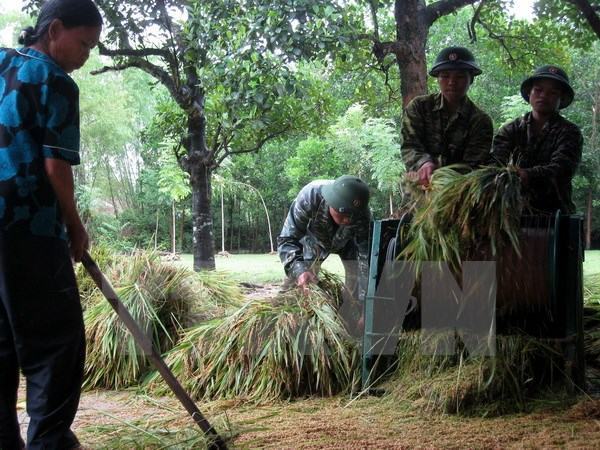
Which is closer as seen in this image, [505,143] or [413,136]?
[413,136]

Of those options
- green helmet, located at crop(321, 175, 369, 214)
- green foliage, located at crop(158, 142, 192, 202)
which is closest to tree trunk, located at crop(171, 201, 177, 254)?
green foliage, located at crop(158, 142, 192, 202)

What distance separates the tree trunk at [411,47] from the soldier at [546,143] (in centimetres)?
135

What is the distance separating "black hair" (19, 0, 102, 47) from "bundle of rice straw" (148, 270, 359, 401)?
5.89ft

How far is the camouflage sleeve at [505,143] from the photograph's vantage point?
11.0ft

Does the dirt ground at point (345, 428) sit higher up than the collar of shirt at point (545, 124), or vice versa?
the collar of shirt at point (545, 124)

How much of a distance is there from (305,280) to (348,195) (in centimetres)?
55

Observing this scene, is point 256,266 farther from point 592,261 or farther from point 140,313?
point 592,261

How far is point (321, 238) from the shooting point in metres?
3.73

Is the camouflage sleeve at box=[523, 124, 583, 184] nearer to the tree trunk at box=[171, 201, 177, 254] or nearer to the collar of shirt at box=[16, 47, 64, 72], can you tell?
the collar of shirt at box=[16, 47, 64, 72]

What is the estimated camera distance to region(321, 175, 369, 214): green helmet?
11.2 feet

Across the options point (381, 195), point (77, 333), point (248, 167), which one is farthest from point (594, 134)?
point (77, 333)

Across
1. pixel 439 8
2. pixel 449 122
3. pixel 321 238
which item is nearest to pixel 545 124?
pixel 449 122

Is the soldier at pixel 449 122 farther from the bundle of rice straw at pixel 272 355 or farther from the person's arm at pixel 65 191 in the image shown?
the person's arm at pixel 65 191

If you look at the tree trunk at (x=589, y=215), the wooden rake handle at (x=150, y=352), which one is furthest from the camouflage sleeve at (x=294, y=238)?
the tree trunk at (x=589, y=215)
